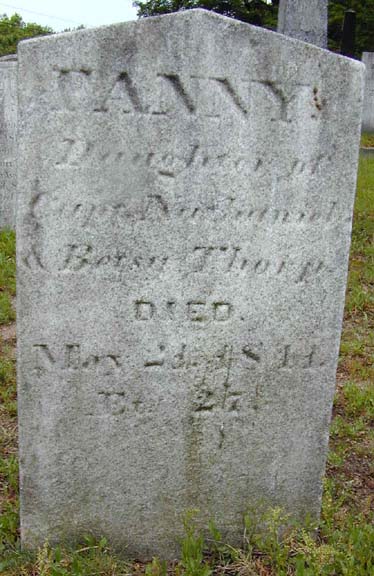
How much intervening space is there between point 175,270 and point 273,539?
106 cm

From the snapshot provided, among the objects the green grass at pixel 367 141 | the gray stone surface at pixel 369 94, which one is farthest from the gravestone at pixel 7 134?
the gray stone surface at pixel 369 94

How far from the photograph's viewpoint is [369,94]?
628 inches

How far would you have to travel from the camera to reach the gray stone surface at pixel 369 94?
15930 mm

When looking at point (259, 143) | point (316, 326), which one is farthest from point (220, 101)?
point (316, 326)

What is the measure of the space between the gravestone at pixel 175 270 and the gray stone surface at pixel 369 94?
13937 mm

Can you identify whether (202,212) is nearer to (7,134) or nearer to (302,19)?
(7,134)

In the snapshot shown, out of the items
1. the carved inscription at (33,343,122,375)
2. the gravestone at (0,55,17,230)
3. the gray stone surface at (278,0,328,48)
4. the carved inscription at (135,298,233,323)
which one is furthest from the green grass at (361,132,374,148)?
the carved inscription at (33,343,122,375)

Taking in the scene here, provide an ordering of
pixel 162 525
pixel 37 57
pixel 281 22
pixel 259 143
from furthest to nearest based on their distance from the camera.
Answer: pixel 281 22, pixel 162 525, pixel 259 143, pixel 37 57

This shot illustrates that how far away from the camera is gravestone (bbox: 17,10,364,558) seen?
233cm

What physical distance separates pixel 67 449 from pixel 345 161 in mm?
1404

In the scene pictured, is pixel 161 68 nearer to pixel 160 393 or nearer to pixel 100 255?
pixel 100 255

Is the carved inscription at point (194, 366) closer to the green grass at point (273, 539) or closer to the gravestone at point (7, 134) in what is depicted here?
the green grass at point (273, 539)

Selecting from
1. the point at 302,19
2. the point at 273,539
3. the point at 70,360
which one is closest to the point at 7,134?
the point at 302,19

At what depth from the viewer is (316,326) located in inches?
106
